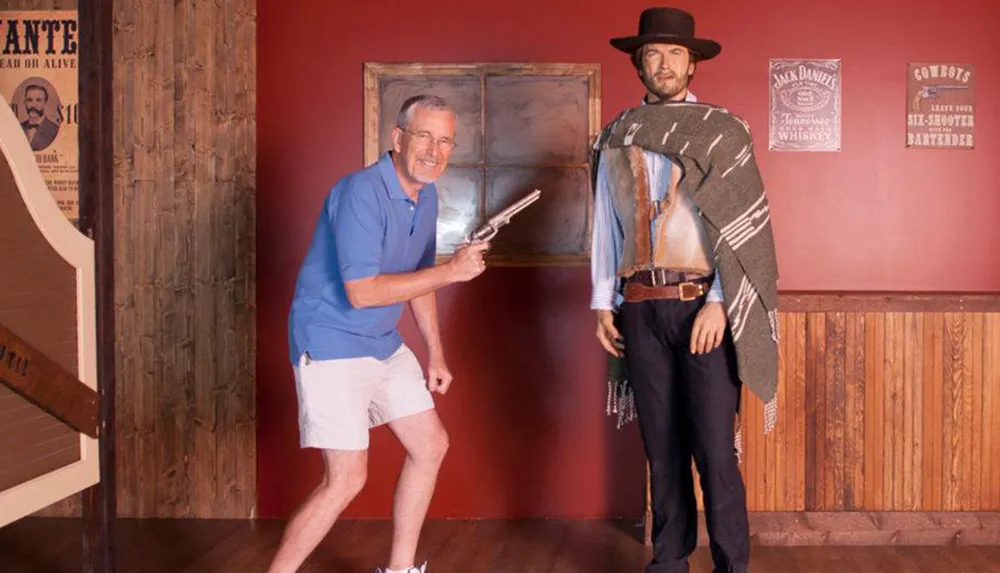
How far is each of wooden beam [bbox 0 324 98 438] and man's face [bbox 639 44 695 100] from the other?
5.72 feet

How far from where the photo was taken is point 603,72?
4426mm

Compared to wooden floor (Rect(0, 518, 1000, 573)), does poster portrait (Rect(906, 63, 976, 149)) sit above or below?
above

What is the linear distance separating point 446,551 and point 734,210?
1.75 m

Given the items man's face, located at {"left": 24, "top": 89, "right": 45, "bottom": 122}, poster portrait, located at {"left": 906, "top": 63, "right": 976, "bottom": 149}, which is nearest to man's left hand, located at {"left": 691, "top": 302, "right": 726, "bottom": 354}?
poster portrait, located at {"left": 906, "top": 63, "right": 976, "bottom": 149}

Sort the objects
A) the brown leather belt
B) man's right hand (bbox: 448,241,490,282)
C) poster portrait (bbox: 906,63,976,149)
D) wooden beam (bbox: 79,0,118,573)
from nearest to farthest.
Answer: wooden beam (bbox: 79,0,118,573) < man's right hand (bbox: 448,241,490,282) < the brown leather belt < poster portrait (bbox: 906,63,976,149)

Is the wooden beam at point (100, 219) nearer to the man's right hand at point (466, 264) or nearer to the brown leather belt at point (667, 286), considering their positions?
the man's right hand at point (466, 264)

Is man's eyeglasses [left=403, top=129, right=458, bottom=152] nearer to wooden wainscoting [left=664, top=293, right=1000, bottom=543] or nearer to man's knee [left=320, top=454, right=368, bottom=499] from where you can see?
man's knee [left=320, top=454, right=368, bottom=499]

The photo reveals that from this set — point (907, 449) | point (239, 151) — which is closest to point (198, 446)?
point (239, 151)

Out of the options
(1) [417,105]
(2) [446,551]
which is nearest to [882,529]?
(2) [446,551]

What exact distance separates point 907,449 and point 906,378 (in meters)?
0.26

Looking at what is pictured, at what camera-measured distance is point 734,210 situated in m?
3.10

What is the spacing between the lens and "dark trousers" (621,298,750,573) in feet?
10.3

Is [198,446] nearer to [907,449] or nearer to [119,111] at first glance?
[119,111]

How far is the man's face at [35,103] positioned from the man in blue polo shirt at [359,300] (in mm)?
1844
